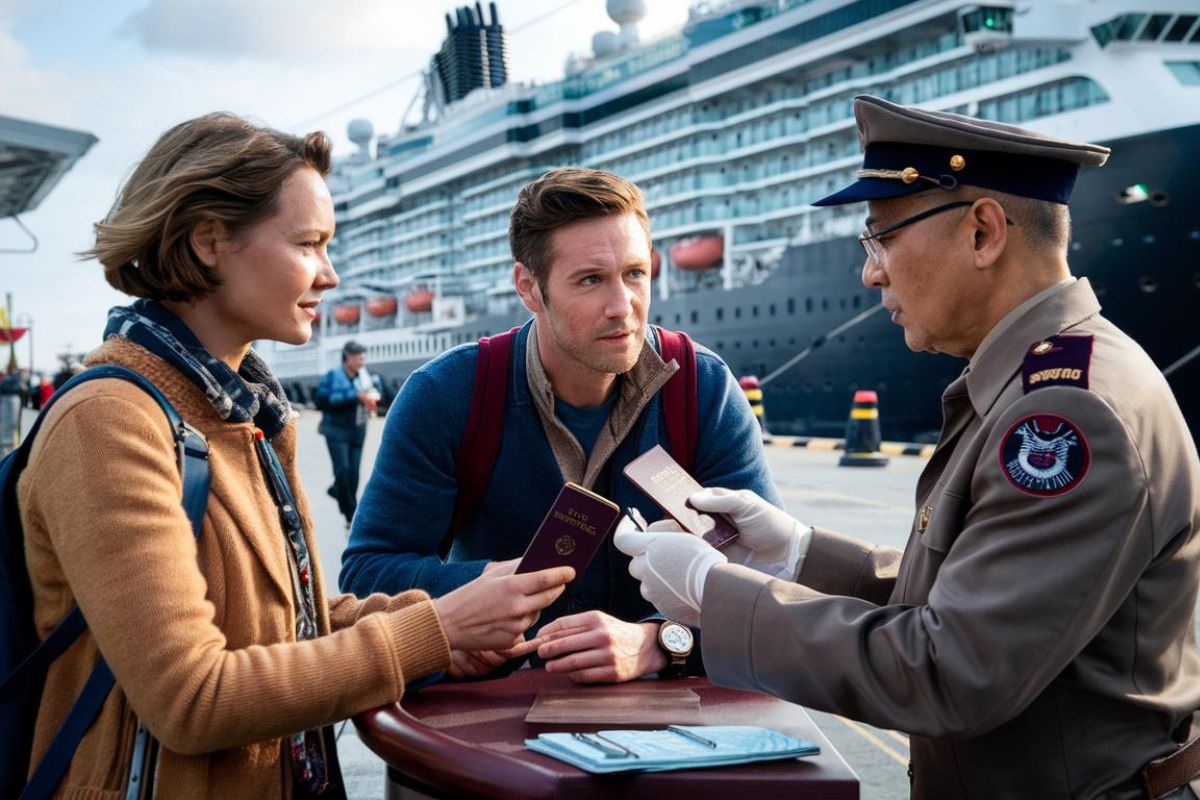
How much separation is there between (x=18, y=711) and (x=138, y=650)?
8.4 inches

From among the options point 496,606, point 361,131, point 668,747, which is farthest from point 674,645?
point 361,131

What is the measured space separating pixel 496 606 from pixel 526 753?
340 mm

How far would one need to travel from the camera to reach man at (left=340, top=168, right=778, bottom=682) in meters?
2.46

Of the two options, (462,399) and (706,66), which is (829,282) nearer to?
(706,66)

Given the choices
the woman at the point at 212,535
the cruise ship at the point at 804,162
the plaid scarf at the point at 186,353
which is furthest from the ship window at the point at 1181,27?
the plaid scarf at the point at 186,353

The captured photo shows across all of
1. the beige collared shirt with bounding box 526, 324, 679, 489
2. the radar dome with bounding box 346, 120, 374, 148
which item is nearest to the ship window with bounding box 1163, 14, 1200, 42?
the beige collared shirt with bounding box 526, 324, 679, 489

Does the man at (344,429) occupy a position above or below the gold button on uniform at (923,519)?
below

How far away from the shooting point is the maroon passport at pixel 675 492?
2119 mm

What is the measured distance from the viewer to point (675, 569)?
190 centimetres

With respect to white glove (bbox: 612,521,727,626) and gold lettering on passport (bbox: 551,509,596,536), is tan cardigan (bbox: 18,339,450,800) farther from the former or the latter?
white glove (bbox: 612,521,727,626)

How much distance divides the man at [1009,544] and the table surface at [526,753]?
13cm

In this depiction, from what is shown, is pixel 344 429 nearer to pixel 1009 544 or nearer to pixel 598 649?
pixel 598 649

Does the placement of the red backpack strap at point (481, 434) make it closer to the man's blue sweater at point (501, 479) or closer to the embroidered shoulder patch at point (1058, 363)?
the man's blue sweater at point (501, 479)

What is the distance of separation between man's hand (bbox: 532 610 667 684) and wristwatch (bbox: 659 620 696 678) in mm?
14
